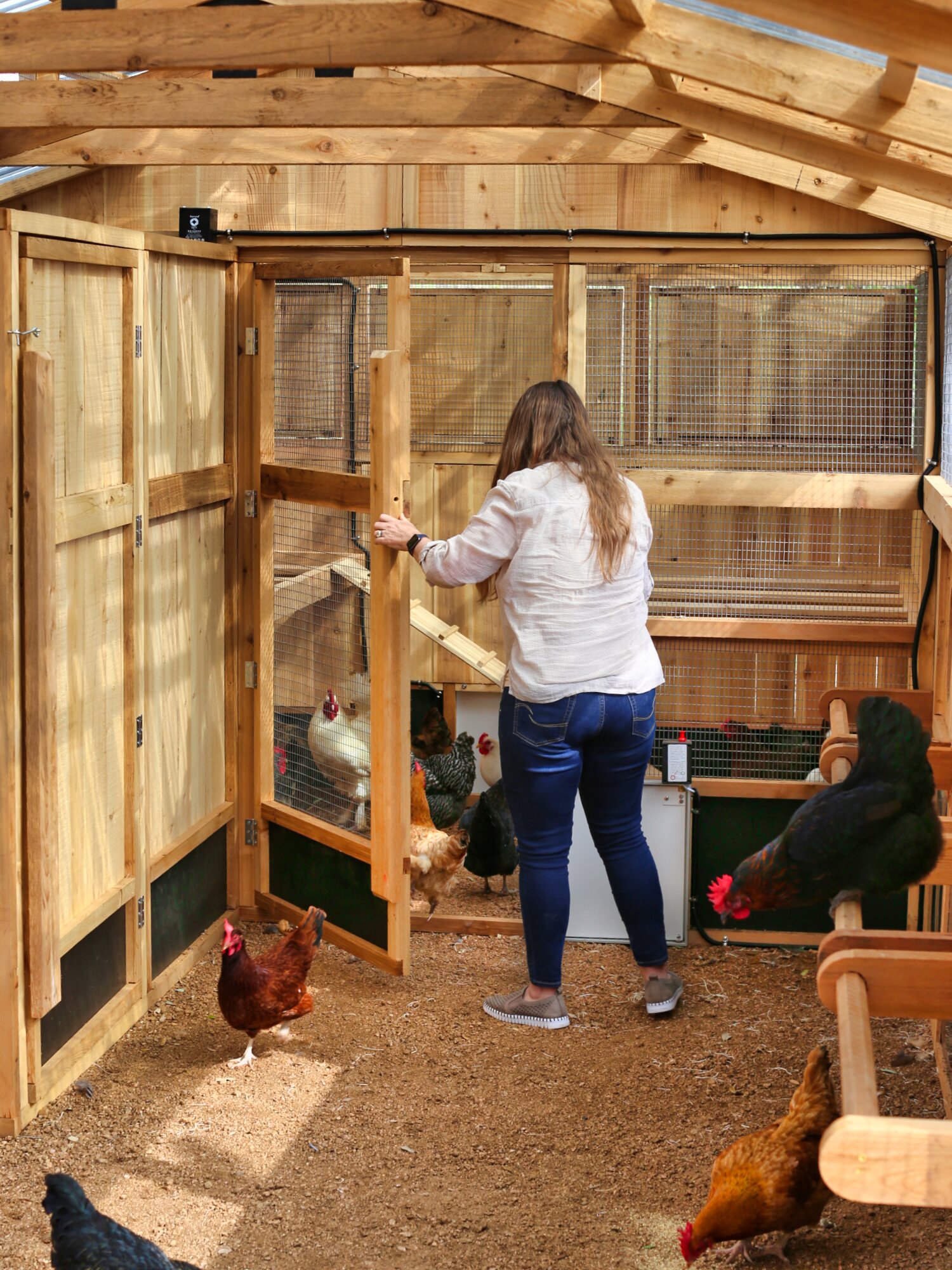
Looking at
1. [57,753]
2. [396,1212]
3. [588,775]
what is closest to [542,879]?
[588,775]

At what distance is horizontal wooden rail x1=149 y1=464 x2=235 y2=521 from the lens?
3.88 meters

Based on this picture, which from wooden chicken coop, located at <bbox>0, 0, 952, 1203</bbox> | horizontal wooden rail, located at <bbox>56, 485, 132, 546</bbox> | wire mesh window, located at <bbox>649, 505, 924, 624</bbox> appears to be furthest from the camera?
wire mesh window, located at <bbox>649, 505, 924, 624</bbox>

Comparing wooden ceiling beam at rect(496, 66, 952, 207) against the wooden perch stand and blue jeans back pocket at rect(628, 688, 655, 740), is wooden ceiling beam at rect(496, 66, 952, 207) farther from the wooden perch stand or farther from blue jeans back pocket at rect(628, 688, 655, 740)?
the wooden perch stand

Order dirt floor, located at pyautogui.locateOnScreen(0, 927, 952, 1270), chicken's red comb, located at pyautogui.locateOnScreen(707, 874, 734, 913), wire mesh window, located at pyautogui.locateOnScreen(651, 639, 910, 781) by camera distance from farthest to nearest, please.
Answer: wire mesh window, located at pyautogui.locateOnScreen(651, 639, 910, 781) → chicken's red comb, located at pyautogui.locateOnScreen(707, 874, 734, 913) → dirt floor, located at pyautogui.locateOnScreen(0, 927, 952, 1270)

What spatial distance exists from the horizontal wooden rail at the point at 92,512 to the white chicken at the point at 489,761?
2.44 m

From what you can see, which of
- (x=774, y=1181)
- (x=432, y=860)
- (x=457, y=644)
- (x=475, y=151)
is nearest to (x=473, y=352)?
(x=457, y=644)

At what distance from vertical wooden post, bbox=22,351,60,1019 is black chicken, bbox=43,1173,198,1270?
3.13 feet

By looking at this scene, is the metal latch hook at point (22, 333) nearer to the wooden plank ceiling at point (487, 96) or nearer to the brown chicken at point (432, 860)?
the wooden plank ceiling at point (487, 96)

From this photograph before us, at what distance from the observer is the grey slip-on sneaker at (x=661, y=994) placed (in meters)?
3.99

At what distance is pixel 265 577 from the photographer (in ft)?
14.9

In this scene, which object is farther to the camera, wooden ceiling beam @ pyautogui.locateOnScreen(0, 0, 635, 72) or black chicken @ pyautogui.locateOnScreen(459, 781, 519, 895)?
A: black chicken @ pyautogui.locateOnScreen(459, 781, 519, 895)

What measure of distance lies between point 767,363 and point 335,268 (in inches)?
59.8

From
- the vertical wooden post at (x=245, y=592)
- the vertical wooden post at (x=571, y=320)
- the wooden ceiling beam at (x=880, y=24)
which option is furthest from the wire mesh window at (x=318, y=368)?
the wooden ceiling beam at (x=880, y=24)

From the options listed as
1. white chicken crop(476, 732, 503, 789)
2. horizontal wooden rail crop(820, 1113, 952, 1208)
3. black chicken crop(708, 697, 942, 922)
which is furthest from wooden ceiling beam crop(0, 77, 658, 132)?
horizontal wooden rail crop(820, 1113, 952, 1208)
